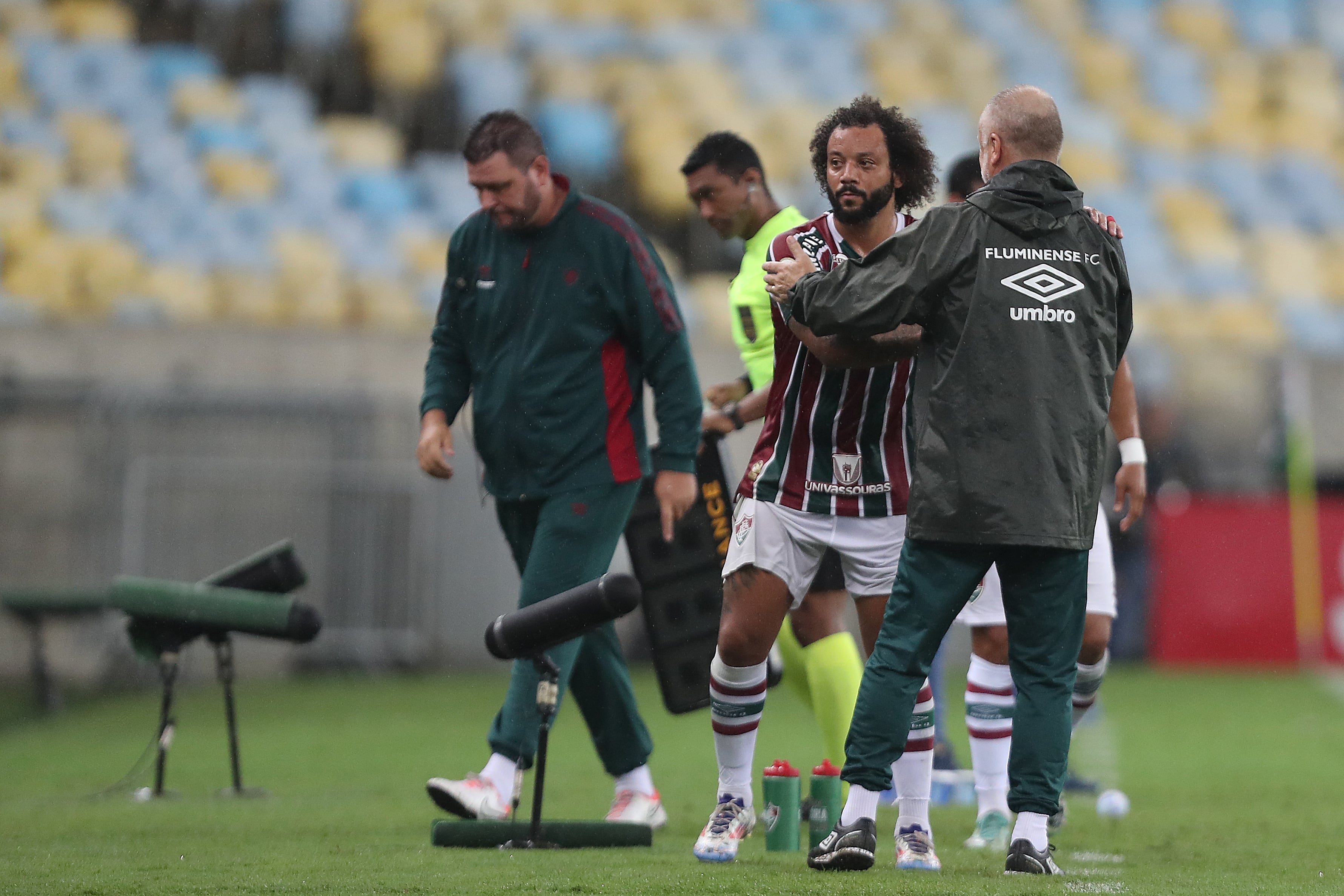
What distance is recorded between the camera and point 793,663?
557cm

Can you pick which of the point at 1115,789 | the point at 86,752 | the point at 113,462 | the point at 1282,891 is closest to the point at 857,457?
the point at 1282,891

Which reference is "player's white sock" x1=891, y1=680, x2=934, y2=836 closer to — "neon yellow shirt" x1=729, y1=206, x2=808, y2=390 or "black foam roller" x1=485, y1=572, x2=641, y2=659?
"black foam roller" x1=485, y1=572, x2=641, y2=659

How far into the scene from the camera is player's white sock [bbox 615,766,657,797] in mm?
5477

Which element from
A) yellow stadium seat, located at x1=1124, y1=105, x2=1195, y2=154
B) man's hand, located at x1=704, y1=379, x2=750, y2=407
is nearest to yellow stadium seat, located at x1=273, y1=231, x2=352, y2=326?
man's hand, located at x1=704, y1=379, x2=750, y2=407

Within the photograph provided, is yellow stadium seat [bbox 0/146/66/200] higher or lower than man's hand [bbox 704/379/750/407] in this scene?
higher

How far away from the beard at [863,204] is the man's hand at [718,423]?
144cm

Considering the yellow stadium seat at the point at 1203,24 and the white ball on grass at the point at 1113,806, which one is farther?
the yellow stadium seat at the point at 1203,24

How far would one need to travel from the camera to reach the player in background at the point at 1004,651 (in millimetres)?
5039

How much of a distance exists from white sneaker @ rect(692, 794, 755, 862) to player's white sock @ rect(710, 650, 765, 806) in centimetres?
3

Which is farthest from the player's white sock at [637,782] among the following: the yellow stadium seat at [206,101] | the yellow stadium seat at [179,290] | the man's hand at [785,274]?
the yellow stadium seat at [206,101]

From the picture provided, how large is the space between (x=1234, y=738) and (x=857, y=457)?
523 cm

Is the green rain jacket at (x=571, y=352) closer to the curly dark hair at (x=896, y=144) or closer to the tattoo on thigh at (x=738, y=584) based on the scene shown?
the tattoo on thigh at (x=738, y=584)

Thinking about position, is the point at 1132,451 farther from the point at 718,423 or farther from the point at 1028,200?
the point at 1028,200

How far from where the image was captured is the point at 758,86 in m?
16.2
